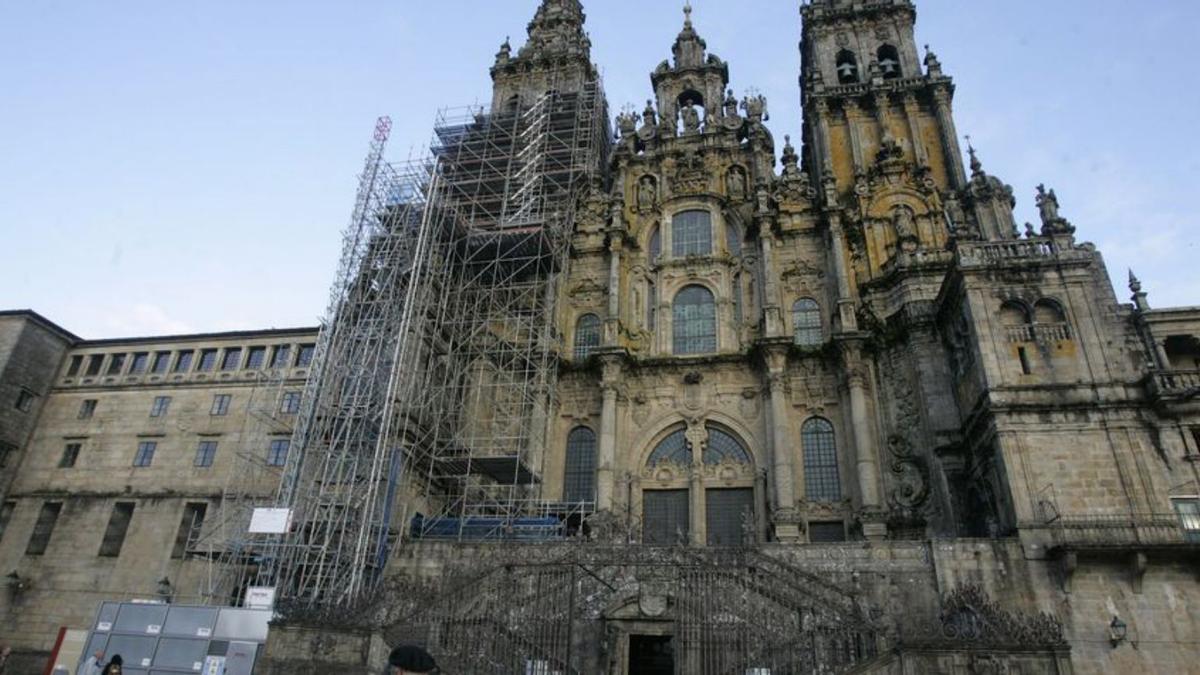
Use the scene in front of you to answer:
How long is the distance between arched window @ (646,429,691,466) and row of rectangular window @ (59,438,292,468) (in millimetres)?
14604

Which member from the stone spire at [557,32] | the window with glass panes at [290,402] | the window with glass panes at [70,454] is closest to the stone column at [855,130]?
the stone spire at [557,32]

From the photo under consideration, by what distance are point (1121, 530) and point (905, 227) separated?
48.7 feet

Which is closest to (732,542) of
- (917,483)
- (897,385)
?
(917,483)

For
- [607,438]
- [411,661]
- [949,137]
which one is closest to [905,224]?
[949,137]

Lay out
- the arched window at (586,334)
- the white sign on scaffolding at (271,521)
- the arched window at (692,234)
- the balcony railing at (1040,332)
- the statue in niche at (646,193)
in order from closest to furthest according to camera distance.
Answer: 1. the white sign on scaffolding at (271,521)
2. the balcony railing at (1040,332)
3. the arched window at (586,334)
4. the arched window at (692,234)
5. the statue in niche at (646,193)

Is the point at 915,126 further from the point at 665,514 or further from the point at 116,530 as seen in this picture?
the point at 116,530

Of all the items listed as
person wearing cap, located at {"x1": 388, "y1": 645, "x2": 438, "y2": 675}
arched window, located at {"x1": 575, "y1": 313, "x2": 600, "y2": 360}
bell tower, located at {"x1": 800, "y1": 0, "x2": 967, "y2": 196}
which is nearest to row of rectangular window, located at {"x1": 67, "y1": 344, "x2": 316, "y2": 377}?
arched window, located at {"x1": 575, "y1": 313, "x2": 600, "y2": 360}

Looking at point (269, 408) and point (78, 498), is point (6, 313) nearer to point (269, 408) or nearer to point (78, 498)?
point (78, 498)

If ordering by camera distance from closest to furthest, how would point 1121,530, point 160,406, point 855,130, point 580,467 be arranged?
point 1121,530
point 580,467
point 160,406
point 855,130

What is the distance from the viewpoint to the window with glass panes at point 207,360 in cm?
3247

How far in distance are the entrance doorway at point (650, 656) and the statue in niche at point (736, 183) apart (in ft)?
68.0

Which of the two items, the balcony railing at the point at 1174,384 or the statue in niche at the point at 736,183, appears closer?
the balcony railing at the point at 1174,384

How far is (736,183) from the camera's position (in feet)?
114

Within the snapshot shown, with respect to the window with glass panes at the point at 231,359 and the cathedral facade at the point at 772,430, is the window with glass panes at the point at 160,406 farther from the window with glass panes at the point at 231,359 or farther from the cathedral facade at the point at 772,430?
the window with glass panes at the point at 231,359
